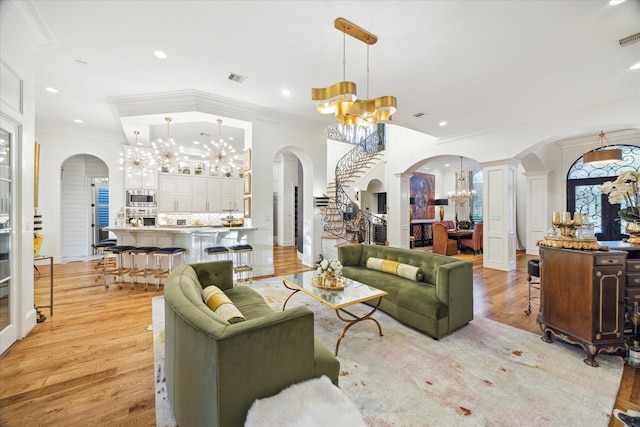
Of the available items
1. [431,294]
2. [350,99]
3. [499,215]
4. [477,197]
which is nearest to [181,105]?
[350,99]

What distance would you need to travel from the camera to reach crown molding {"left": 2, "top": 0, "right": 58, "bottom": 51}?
2.49 m

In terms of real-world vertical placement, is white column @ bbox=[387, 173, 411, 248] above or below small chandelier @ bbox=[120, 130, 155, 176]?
below

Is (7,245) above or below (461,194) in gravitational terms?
below

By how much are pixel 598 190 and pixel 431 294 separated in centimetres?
788

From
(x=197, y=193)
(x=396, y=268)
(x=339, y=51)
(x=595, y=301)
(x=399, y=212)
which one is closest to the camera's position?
(x=595, y=301)

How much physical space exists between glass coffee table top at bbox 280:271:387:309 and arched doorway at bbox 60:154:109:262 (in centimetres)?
745

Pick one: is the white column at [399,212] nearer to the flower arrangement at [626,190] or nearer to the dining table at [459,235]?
the dining table at [459,235]

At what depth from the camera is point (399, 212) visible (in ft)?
26.7

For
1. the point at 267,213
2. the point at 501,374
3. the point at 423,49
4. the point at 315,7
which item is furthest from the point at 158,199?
the point at 501,374

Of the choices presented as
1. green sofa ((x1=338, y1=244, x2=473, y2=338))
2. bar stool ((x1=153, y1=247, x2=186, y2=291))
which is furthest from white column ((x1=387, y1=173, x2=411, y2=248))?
bar stool ((x1=153, y1=247, x2=186, y2=291))

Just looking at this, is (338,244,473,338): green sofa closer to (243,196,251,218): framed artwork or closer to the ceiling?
the ceiling

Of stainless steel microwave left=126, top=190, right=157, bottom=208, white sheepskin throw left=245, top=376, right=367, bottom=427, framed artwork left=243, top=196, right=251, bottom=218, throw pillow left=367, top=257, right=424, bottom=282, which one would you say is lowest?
white sheepskin throw left=245, top=376, right=367, bottom=427

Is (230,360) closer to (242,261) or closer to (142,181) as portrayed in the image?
(242,261)

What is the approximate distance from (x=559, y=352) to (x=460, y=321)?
0.89m
